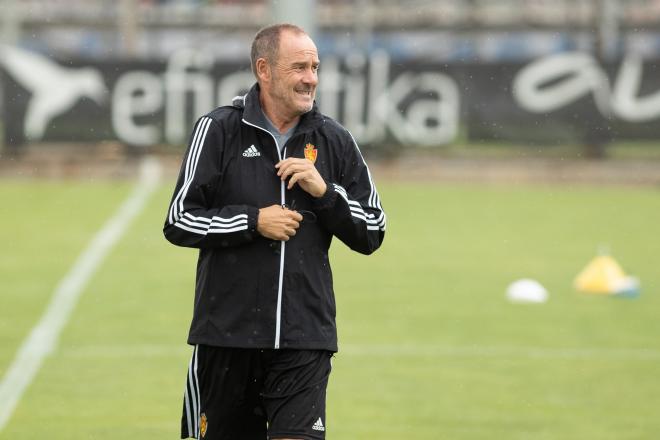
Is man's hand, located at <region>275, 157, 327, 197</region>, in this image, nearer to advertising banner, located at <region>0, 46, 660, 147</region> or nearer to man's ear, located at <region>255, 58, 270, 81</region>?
man's ear, located at <region>255, 58, 270, 81</region>

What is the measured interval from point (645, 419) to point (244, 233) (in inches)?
152

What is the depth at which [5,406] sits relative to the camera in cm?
866

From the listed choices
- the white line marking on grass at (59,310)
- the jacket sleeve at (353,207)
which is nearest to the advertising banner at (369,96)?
the white line marking on grass at (59,310)

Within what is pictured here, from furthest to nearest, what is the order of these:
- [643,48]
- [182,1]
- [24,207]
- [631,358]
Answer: [182,1]
[643,48]
[24,207]
[631,358]

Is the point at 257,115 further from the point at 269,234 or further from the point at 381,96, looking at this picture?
the point at 381,96

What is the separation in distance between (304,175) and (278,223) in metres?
0.20

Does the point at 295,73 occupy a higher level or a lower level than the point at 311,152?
higher

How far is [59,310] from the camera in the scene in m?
12.0

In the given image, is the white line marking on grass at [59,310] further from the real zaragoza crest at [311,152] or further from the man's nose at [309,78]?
the man's nose at [309,78]

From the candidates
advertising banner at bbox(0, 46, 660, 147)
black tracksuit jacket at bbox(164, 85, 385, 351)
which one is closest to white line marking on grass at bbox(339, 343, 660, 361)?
black tracksuit jacket at bbox(164, 85, 385, 351)

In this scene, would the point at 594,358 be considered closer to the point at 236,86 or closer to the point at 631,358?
the point at 631,358

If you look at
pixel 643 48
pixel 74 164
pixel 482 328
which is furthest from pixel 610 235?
pixel 643 48

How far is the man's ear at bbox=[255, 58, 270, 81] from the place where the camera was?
5656mm

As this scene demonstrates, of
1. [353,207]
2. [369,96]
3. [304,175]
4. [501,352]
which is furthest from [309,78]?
[369,96]
